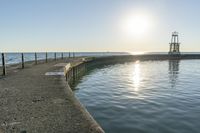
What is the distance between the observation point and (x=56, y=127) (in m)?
5.46

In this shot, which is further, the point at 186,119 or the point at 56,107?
the point at 186,119

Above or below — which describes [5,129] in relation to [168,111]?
above

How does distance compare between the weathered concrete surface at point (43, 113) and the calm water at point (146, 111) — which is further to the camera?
the calm water at point (146, 111)

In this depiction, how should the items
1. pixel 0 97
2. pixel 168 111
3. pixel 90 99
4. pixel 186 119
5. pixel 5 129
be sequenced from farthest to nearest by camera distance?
pixel 90 99 < pixel 168 111 < pixel 186 119 < pixel 0 97 < pixel 5 129

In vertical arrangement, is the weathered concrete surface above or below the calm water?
above

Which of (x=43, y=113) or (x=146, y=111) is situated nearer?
(x=43, y=113)

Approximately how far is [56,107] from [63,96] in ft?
5.01

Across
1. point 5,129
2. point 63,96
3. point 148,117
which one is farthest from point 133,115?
point 5,129

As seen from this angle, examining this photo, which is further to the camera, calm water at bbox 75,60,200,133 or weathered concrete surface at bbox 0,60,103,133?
calm water at bbox 75,60,200,133

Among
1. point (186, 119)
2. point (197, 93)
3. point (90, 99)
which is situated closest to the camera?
point (186, 119)

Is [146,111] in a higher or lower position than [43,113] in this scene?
lower

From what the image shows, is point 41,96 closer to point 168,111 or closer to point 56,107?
point 56,107

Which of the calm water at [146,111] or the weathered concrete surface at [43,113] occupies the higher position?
the weathered concrete surface at [43,113]

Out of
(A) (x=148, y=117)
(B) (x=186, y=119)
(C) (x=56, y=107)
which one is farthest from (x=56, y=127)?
(B) (x=186, y=119)
